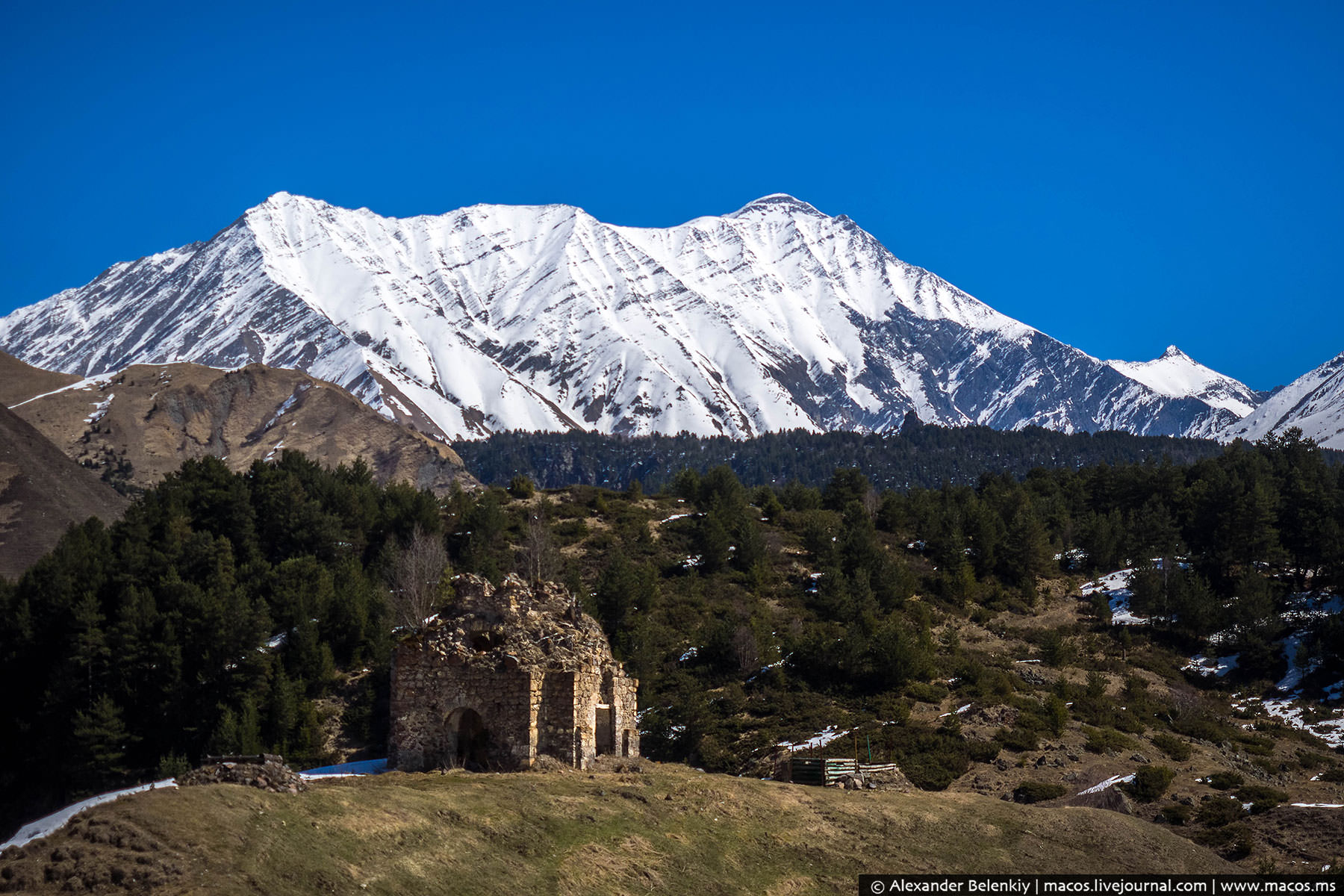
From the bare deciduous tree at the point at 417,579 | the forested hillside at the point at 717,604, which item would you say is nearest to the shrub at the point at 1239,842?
the forested hillside at the point at 717,604

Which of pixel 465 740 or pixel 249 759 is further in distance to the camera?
pixel 465 740

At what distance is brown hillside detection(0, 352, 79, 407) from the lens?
553 ft

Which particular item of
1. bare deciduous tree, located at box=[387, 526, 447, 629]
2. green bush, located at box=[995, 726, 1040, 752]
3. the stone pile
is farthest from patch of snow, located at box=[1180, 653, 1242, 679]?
the stone pile

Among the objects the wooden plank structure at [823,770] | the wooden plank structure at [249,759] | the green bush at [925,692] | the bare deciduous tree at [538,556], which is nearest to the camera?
the wooden plank structure at [249,759]

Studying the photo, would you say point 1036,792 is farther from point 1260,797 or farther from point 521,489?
point 521,489

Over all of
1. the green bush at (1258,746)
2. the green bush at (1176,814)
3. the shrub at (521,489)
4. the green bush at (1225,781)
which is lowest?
the green bush at (1176,814)

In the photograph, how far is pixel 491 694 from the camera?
26703 millimetres

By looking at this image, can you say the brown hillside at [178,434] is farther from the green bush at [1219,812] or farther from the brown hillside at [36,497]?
the green bush at [1219,812]

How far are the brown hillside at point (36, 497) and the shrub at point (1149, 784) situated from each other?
70267 mm

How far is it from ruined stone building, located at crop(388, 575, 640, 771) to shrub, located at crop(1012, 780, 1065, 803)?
1439cm

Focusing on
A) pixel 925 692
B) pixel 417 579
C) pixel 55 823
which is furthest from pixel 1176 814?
pixel 417 579

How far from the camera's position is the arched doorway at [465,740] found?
2703cm

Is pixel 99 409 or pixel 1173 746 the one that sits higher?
pixel 99 409

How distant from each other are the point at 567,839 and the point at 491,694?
6059 millimetres
